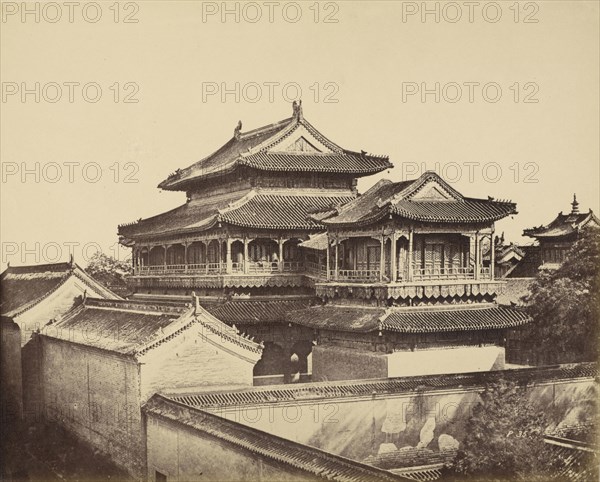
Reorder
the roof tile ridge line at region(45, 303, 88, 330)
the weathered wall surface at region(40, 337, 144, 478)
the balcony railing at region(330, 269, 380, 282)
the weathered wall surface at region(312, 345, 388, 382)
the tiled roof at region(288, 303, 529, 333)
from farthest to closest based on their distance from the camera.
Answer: the roof tile ridge line at region(45, 303, 88, 330), the balcony railing at region(330, 269, 380, 282), the weathered wall surface at region(312, 345, 388, 382), the tiled roof at region(288, 303, 529, 333), the weathered wall surface at region(40, 337, 144, 478)

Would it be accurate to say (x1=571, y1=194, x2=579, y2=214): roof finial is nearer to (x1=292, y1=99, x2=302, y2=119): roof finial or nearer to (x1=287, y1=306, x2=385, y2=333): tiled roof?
(x1=292, y1=99, x2=302, y2=119): roof finial

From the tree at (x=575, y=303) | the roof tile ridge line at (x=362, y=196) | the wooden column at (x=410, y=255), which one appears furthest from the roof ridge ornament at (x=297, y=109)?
the tree at (x=575, y=303)

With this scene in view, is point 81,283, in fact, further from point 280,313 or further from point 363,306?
point 363,306

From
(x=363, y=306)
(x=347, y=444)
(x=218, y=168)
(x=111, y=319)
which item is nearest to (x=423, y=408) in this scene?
(x=347, y=444)

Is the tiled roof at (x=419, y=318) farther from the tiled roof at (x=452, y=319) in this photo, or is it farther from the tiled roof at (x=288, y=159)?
the tiled roof at (x=288, y=159)

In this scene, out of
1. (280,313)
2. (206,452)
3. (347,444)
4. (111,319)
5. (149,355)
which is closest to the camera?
(206,452)

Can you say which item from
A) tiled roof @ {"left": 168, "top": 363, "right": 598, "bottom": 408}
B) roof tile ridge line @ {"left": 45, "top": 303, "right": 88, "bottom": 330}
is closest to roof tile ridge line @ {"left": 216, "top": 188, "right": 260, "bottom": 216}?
roof tile ridge line @ {"left": 45, "top": 303, "right": 88, "bottom": 330}
